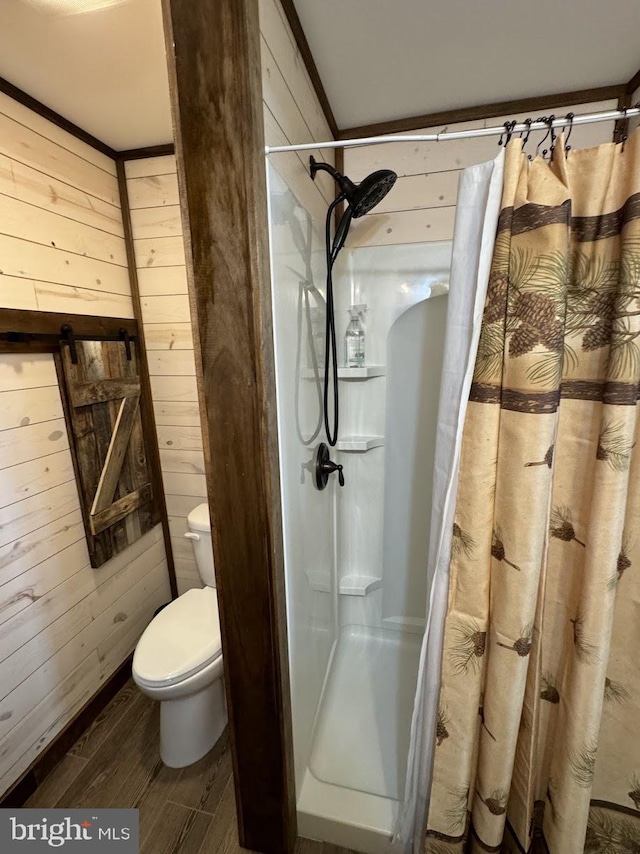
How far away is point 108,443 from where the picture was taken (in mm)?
1637

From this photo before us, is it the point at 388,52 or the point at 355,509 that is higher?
the point at 388,52

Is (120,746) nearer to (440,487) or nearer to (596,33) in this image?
(440,487)

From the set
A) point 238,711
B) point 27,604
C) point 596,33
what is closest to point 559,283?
point 596,33

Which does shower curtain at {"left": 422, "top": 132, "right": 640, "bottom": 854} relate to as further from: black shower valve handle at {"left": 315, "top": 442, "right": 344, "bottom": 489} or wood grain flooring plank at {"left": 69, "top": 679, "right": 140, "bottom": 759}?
wood grain flooring plank at {"left": 69, "top": 679, "right": 140, "bottom": 759}

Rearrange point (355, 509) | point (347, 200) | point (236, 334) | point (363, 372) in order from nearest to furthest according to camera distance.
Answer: point (236, 334)
point (347, 200)
point (363, 372)
point (355, 509)

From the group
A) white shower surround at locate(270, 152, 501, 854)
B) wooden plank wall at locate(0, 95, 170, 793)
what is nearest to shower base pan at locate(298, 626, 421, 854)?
white shower surround at locate(270, 152, 501, 854)

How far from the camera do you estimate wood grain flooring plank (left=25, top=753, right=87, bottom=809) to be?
130 cm

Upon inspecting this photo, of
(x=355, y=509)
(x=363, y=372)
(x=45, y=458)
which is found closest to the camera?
(x=45, y=458)

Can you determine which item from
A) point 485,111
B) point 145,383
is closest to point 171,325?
point 145,383

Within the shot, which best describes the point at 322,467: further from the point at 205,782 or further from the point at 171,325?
the point at 205,782

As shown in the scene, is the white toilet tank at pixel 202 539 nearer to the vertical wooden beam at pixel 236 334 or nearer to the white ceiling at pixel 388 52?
the vertical wooden beam at pixel 236 334

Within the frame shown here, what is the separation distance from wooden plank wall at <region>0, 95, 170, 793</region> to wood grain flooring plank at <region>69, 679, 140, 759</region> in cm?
12

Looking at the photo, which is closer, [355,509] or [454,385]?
[454,385]

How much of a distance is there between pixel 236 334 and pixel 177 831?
160cm
